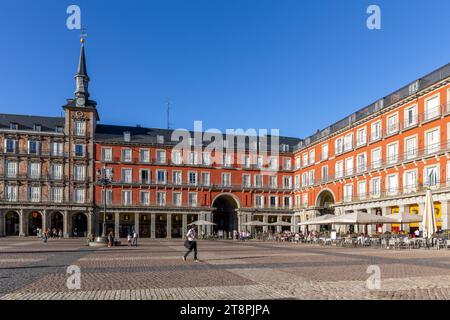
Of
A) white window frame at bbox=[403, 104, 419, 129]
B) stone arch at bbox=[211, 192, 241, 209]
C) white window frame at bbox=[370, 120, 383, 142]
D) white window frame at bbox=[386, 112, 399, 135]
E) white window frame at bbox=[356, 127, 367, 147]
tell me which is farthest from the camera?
stone arch at bbox=[211, 192, 241, 209]

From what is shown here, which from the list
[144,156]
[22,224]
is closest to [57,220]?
[22,224]

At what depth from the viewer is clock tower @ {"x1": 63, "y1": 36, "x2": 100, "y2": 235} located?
188ft

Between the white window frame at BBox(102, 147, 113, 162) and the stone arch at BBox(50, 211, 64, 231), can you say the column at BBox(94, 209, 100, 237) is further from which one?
the white window frame at BBox(102, 147, 113, 162)

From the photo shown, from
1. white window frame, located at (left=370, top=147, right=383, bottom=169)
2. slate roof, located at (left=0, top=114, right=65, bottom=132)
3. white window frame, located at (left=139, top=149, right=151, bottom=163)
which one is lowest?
white window frame, located at (left=370, top=147, right=383, bottom=169)

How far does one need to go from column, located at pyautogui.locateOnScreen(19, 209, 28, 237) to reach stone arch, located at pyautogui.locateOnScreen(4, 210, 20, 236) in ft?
5.98

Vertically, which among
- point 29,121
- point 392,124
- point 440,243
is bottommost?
point 440,243

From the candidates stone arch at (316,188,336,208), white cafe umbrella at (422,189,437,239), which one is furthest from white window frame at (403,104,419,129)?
stone arch at (316,188,336,208)

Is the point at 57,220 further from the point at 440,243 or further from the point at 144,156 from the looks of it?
the point at 440,243

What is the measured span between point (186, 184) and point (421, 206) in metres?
33.6

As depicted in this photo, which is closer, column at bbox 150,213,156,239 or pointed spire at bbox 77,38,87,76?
column at bbox 150,213,156,239

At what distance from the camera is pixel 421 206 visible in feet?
116

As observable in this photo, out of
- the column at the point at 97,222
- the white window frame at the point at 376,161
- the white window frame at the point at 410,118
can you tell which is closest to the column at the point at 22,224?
the column at the point at 97,222

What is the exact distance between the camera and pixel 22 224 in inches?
2170

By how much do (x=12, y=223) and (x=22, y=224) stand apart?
11.7 feet
